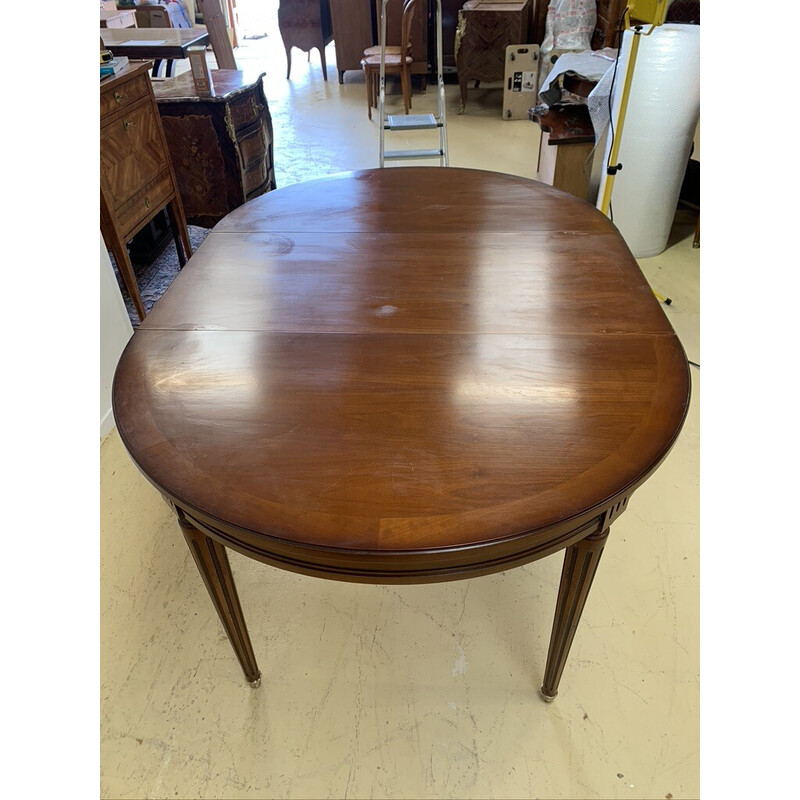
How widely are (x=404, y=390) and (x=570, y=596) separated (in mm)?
462

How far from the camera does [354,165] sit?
3.89 metres

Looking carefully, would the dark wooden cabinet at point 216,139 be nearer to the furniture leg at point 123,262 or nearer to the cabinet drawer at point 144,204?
the cabinet drawer at point 144,204

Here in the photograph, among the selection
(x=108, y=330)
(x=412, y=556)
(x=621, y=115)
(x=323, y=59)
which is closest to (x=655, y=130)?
(x=621, y=115)

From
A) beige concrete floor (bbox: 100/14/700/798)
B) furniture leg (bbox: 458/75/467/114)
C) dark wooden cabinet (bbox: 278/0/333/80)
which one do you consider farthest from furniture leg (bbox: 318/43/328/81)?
beige concrete floor (bbox: 100/14/700/798)

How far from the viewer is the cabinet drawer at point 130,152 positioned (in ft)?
6.41

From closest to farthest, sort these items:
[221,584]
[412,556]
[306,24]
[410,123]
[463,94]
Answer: [412,556] → [221,584] → [410,123] → [463,94] → [306,24]

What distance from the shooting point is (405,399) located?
917 millimetres

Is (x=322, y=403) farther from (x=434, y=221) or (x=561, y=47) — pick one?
(x=561, y=47)

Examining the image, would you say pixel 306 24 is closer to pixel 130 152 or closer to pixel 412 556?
pixel 130 152

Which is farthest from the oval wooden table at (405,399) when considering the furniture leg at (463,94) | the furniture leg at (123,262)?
the furniture leg at (463,94)

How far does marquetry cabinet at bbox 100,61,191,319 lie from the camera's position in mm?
1943

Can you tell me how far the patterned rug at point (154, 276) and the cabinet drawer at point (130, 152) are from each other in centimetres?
34

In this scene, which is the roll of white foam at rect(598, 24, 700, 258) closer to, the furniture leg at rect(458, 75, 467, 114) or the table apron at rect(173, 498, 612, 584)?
the table apron at rect(173, 498, 612, 584)

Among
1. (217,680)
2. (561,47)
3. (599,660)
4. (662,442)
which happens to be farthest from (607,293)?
(561,47)
